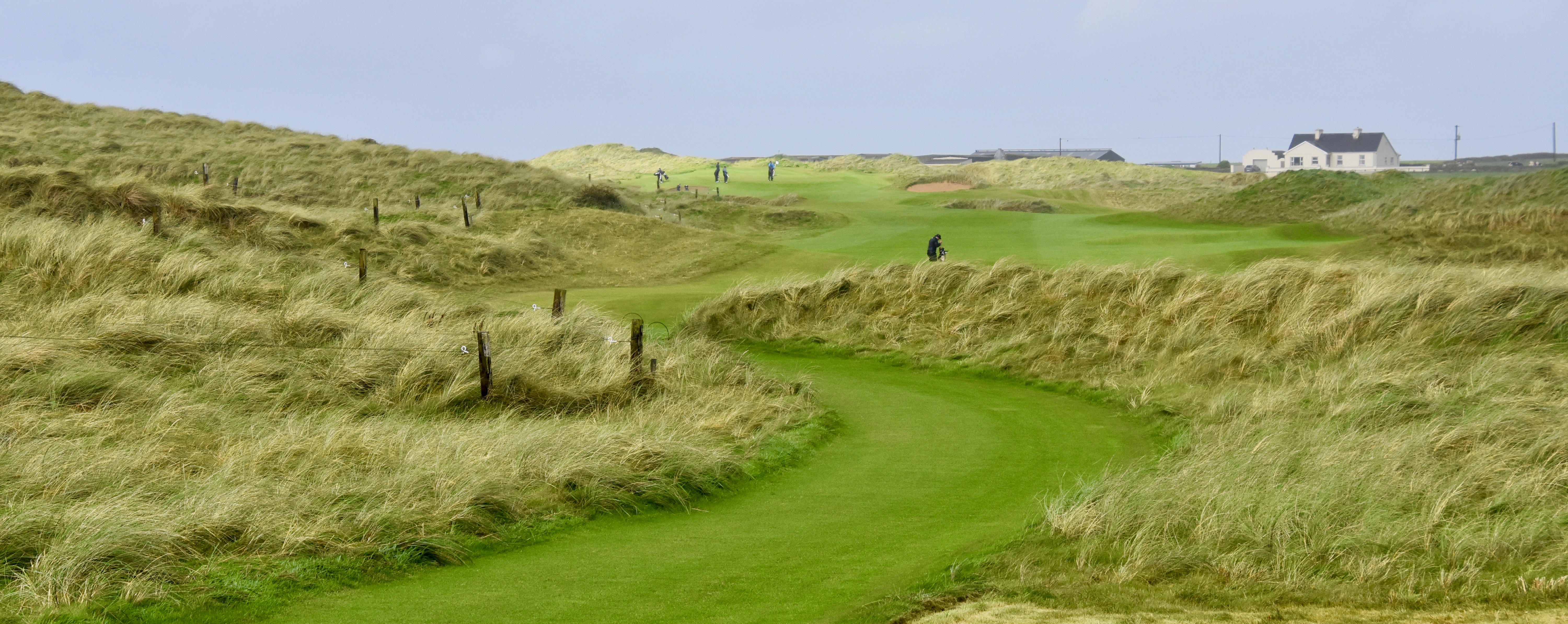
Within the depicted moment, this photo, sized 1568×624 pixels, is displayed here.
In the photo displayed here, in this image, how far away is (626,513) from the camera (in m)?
10.5

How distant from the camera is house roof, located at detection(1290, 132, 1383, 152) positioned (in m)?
102

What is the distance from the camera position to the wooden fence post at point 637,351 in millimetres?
15148

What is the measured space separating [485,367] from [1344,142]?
10721 cm

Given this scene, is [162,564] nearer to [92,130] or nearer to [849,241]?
[849,241]

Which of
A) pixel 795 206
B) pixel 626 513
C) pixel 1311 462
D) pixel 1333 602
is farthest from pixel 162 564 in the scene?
pixel 795 206

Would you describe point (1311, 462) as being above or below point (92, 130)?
below

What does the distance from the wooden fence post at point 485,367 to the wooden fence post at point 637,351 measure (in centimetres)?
192

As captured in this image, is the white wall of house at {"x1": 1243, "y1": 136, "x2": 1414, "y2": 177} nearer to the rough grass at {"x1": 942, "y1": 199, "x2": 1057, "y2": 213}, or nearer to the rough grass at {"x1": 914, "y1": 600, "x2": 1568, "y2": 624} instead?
the rough grass at {"x1": 942, "y1": 199, "x2": 1057, "y2": 213}

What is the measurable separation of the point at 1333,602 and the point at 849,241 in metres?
26.8

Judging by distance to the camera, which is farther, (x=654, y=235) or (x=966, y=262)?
(x=654, y=235)

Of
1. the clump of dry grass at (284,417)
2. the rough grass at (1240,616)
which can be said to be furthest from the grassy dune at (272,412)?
the rough grass at (1240,616)

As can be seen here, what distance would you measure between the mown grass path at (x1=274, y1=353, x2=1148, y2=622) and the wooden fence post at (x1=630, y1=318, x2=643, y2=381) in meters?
2.74

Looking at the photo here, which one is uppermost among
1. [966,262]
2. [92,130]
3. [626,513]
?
[92,130]

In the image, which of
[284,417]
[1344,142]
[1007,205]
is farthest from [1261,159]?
[284,417]
